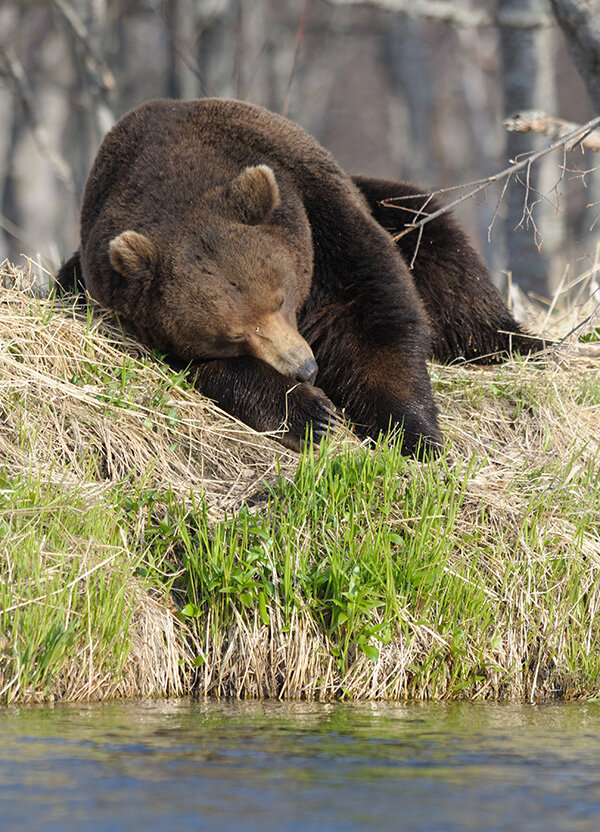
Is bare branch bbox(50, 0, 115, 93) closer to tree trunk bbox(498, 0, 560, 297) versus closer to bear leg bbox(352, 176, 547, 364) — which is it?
tree trunk bbox(498, 0, 560, 297)


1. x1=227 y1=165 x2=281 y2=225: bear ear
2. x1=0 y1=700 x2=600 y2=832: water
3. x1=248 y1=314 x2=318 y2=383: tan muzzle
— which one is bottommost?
x1=0 y1=700 x2=600 y2=832: water

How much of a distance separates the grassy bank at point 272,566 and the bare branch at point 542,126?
1.35m

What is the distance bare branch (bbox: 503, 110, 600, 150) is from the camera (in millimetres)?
4578

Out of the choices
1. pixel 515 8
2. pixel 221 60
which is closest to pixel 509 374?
pixel 515 8

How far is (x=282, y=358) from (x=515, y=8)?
5.43m

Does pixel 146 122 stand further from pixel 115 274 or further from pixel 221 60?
pixel 221 60

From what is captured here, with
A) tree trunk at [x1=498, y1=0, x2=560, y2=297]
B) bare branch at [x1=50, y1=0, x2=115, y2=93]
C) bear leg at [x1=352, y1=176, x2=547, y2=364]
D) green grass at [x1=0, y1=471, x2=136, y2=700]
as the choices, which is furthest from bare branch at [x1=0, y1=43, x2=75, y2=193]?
green grass at [x1=0, y1=471, x2=136, y2=700]

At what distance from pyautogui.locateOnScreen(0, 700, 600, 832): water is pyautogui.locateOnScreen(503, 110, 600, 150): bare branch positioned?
93.1 inches

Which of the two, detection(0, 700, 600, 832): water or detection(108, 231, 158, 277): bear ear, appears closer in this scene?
detection(0, 700, 600, 832): water

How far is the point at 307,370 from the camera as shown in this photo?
4.81 metres

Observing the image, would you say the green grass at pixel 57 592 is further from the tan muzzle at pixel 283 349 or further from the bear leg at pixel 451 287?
the bear leg at pixel 451 287

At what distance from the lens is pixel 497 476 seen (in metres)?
4.64

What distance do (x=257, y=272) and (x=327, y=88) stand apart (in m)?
22.6

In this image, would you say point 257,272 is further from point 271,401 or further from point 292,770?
point 292,770
